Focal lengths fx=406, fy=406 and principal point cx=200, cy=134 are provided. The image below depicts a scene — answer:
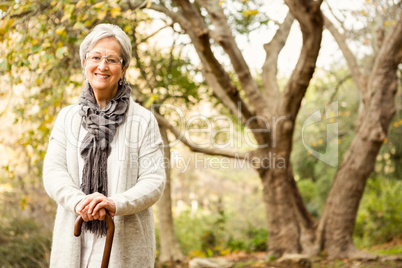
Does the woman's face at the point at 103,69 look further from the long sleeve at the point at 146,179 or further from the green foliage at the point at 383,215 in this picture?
the green foliage at the point at 383,215

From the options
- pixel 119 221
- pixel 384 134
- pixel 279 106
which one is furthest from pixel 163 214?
pixel 119 221

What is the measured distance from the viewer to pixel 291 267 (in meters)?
5.32

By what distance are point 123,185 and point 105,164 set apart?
0.45ft

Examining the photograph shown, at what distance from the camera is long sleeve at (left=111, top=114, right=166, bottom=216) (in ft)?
6.04

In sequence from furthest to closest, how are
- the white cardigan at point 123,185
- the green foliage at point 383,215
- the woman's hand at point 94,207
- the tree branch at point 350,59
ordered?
the green foliage at point 383,215, the tree branch at point 350,59, the white cardigan at point 123,185, the woman's hand at point 94,207

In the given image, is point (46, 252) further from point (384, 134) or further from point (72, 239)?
point (384, 134)

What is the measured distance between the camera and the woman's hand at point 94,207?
1.76 m

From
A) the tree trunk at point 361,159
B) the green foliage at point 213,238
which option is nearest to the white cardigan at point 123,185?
the tree trunk at point 361,159

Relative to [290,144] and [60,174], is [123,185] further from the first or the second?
[290,144]

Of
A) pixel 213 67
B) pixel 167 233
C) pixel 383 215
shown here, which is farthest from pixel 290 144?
pixel 383 215

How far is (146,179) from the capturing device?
1980 millimetres

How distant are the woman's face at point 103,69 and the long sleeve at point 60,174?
221mm

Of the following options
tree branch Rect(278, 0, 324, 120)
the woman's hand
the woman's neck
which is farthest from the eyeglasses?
tree branch Rect(278, 0, 324, 120)

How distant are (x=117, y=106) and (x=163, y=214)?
4847 mm
